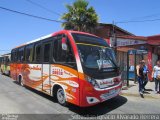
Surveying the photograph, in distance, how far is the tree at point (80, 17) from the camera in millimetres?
23656

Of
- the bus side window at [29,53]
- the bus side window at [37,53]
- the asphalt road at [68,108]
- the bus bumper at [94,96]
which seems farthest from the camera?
the bus side window at [29,53]

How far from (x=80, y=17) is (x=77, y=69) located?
17.6 meters

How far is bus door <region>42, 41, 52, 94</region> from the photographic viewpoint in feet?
29.5

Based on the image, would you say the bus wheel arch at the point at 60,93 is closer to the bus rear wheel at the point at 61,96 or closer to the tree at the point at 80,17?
the bus rear wheel at the point at 61,96

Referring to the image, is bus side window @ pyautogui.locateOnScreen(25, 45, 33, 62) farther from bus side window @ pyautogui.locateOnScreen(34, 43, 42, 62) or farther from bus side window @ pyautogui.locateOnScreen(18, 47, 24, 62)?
bus side window @ pyautogui.locateOnScreen(18, 47, 24, 62)

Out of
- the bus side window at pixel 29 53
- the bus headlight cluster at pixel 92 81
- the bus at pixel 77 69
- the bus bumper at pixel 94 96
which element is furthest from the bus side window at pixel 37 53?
the bus bumper at pixel 94 96

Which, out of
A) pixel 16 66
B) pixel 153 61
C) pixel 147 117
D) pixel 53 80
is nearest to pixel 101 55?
pixel 53 80

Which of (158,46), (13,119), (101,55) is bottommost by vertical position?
(13,119)

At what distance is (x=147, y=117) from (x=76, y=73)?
267 cm

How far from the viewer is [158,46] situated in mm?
→ 18000

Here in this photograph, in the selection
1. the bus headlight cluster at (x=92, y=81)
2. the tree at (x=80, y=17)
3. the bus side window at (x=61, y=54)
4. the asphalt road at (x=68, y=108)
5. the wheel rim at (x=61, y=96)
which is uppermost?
the tree at (x=80, y=17)

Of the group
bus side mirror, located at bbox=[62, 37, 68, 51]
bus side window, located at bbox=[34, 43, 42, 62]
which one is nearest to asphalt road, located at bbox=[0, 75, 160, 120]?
bus side window, located at bbox=[34, 43, 42, 62]

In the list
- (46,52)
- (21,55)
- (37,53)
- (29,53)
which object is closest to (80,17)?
(21,55)

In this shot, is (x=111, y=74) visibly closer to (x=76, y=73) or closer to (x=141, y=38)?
(x=76, y=73)
